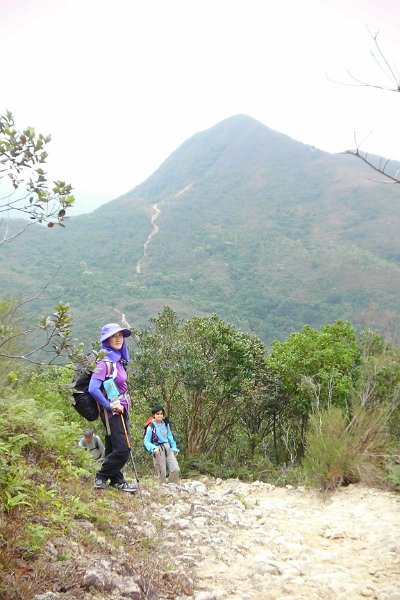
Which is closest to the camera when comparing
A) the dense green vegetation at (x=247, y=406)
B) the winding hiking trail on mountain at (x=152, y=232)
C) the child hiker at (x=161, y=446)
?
the dense green vegetation at (x=247, y=406)

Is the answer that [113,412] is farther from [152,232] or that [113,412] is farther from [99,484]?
[152,232]

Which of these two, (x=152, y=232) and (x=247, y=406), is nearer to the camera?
(x=247, y=406)

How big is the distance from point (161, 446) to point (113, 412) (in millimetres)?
2444

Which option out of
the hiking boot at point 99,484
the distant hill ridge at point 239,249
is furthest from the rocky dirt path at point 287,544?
the distant hill ridge at point 239,249

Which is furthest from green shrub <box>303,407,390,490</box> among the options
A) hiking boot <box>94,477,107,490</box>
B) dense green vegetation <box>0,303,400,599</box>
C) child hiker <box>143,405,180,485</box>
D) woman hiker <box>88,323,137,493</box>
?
hiking boot <box>94,477,107,490</box>

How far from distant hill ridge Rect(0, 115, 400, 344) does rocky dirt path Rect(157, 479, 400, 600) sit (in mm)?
35249

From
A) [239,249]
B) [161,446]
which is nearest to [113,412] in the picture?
[161,446]

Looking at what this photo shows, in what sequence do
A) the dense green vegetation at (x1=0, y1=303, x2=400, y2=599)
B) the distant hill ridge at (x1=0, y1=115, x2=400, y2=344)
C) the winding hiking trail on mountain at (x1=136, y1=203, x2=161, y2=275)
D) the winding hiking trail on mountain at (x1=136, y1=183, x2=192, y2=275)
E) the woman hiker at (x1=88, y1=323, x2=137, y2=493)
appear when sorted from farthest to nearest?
the winding hiking trail on mountain at (x1=136, y1=183, x2=192, y2=275) < the winding hiking trail on mountain at (x1=136, y1=203, x2=161, y2=275) < the distant hill ridge at (x1=0, y1=115, x2=400, y2=344) < the dense green vegetation at (x1=0, y1=303, x2=400, y2=599) < the woman hiker at (x1=88, y1=323, x2=137, y2=493)

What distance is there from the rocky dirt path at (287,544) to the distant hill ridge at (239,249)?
35249 millimetres

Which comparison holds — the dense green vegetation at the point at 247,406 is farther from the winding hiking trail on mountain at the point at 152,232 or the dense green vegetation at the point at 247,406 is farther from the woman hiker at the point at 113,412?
the winding hiking trail on mountain at the point at 152,232

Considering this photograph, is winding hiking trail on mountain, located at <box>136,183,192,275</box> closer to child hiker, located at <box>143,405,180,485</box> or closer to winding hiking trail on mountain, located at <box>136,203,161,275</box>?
winding hiking trail on mountain, located at <box>136,203,161,275</box>

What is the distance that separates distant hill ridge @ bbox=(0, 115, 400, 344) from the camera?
6241cm

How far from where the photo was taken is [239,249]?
90500 mm

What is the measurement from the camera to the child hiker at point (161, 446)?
7168 millimetres
